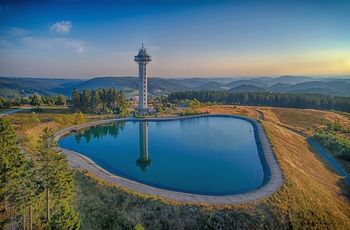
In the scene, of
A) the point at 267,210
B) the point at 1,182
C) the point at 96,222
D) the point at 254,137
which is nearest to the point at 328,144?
the point at 254,137

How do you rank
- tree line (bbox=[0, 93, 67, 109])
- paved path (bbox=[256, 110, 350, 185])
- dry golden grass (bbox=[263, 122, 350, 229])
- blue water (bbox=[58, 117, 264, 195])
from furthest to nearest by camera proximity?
tree line (bbox=[0, 93, 67, 109]) < paved path (bbox=[256, 110, 350, 185]) < blue water (bbox=[58, 117, 264, 195]) < dry golden grass (bbox=[263, 122, 350, 229])

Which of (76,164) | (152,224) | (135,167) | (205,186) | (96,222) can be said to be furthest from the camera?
(135,167)

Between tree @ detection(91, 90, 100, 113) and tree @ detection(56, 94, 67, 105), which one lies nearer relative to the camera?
tree @ detection(91, 90, 100, 113)

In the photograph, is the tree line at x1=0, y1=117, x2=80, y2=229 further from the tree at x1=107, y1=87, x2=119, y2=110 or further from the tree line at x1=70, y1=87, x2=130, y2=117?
the tree at x1=107, y1=87, x2=119, y2=110

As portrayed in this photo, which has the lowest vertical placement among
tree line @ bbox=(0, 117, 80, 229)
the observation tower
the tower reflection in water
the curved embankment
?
the tower reflection in water

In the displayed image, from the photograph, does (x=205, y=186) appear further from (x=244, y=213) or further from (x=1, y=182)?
(x=1, y=182)

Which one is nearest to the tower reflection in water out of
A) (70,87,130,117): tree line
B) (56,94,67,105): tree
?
(70,87,130,117): tree line

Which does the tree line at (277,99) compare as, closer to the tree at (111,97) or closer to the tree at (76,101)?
the tree at (111,97)

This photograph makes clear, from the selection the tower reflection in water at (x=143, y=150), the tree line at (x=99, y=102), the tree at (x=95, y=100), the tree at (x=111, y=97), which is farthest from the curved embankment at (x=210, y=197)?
the tree at (x=111, y=97)
